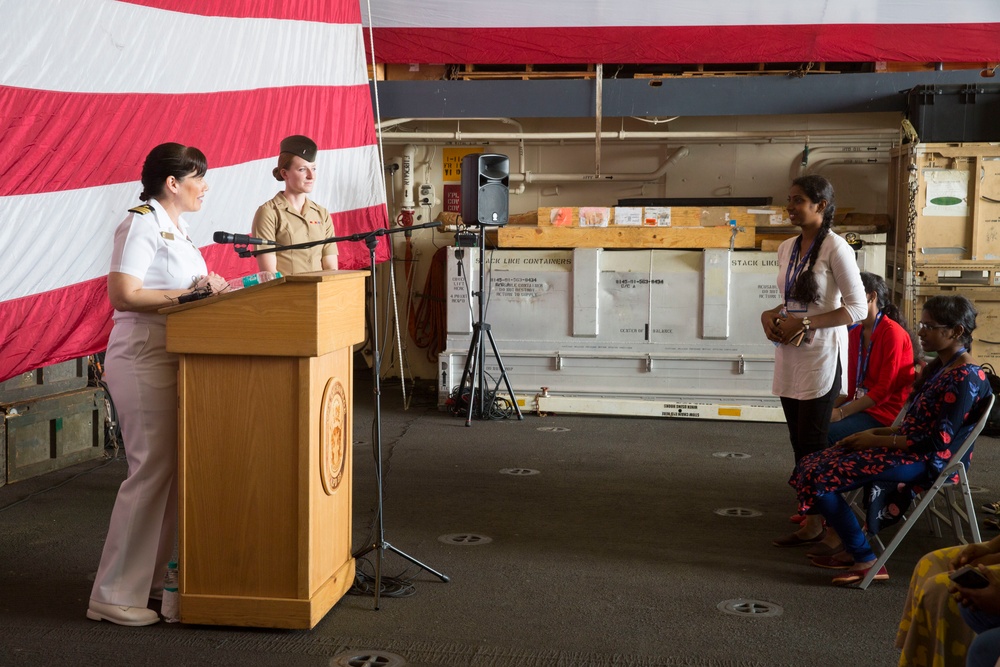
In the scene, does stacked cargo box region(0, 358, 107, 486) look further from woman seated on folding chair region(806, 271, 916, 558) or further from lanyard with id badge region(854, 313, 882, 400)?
lanyard with id badge region(854, 313, 882, 400)

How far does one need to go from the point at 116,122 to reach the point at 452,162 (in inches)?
164

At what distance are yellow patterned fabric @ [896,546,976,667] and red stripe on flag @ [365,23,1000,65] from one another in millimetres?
5195

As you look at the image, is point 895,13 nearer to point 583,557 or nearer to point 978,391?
point 978,391

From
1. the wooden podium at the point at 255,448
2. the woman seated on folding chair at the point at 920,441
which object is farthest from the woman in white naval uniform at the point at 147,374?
the woman seated on folding chair at the point at 920,441

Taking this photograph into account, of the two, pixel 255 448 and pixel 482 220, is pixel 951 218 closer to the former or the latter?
pixel 482 220

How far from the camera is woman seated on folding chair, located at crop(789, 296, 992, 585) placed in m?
3.08

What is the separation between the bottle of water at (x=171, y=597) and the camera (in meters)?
2.75

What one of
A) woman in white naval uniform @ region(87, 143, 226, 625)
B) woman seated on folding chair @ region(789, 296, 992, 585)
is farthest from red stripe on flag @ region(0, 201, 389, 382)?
woman seated on folding chair @ region(789, 296, 992, 585)

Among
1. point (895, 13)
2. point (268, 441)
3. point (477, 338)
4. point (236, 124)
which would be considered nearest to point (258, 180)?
point (236, 124)

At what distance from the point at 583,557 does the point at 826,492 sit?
3.01 ft

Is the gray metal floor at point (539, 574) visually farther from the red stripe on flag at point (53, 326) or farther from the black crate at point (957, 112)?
the black crate at point (957, 112)

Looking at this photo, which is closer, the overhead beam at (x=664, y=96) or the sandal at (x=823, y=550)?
the sandal at (x=823, y=550)

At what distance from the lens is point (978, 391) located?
3.07 metres

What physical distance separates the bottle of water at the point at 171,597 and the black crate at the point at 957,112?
228 inches
